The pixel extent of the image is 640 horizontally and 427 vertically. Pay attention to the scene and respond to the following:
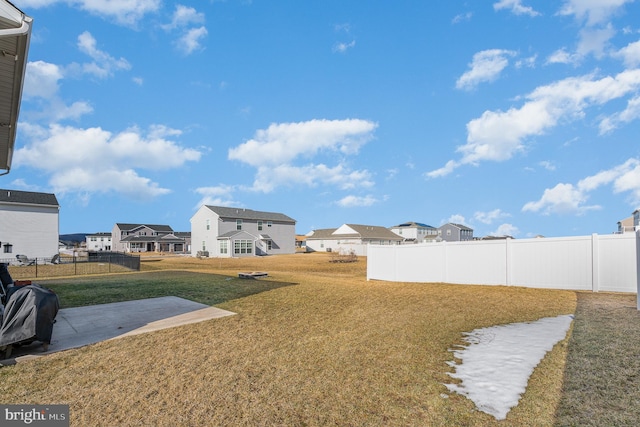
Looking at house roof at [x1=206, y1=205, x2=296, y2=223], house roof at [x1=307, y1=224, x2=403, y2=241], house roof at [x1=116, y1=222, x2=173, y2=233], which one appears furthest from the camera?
house roof at [x1=116, y1=222, x2=173, y2=233]

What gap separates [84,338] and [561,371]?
25.2 feet

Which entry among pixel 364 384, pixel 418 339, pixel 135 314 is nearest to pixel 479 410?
pixel 364 384

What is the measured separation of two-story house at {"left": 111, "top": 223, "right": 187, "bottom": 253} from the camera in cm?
6725

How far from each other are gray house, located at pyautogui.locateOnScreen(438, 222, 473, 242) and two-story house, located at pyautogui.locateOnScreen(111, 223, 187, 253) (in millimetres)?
59220

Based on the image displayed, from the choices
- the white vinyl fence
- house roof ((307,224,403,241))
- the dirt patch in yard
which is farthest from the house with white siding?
the dirt patch in yard

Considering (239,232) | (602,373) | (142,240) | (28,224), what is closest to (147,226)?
(142,240)

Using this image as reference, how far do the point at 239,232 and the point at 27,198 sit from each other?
22.6m

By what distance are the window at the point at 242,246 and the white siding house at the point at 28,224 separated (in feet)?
63.2

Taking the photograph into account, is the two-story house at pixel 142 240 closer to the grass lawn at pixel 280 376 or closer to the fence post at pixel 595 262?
the grass lawn at pixel 280 376

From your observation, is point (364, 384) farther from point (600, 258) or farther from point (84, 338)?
point (600, 258)

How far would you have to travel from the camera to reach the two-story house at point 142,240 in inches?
2648

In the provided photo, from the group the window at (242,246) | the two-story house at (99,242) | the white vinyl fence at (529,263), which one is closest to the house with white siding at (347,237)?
the window at (242,246)

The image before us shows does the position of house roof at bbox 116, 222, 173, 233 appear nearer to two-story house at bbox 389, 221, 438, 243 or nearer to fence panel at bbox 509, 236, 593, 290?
two-story house at bbox 389, 221, 438, 243

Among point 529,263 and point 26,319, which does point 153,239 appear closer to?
point 529,263
